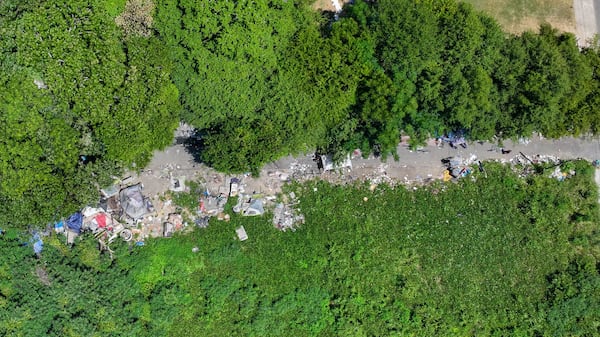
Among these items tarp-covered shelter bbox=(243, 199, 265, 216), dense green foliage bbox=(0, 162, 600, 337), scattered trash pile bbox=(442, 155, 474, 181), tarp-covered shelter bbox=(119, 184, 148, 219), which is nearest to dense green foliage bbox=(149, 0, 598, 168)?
tarp-covered shelter bbox=(243, 199, 265, 216)

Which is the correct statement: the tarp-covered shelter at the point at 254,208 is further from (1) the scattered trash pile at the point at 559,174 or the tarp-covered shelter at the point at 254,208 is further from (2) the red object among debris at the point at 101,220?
(1) the scattered trash pile at the point at 559,174

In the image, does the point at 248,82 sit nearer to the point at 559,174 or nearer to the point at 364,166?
the point at 364,166

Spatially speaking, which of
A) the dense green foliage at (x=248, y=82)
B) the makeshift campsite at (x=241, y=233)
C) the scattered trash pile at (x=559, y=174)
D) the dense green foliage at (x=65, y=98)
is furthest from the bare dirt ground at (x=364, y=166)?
the dense green foliage at (x=65, y=98)

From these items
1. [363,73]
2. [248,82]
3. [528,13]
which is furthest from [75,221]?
[528,13]

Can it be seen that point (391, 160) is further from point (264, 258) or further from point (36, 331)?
point (36, 331)

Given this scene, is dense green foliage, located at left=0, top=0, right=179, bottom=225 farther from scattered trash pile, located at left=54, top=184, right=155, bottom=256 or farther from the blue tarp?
scattered trash pile, located at left=54, top=184, right=155, bottom=256
